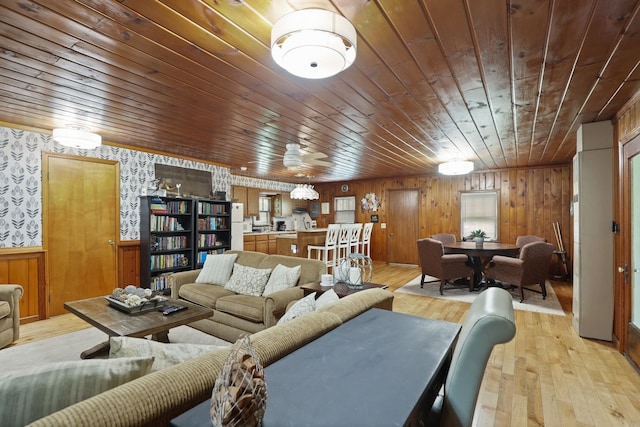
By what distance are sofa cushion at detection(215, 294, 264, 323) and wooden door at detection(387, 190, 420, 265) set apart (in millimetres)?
5457

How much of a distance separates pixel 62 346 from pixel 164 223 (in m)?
2.23

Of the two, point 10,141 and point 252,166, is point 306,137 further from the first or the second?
point 10,141

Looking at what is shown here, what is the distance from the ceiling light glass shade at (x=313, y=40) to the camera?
59.4 inches

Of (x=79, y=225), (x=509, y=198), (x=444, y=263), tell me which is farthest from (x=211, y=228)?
(x=509, y=198)

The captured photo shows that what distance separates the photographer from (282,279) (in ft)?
10.9

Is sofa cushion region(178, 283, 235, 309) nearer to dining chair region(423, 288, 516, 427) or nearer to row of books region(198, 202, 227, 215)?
row of books region(198, 202, 227, 215)

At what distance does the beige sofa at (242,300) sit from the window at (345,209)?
525 centimetres

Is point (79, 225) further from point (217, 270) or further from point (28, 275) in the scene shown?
point (217, 270)

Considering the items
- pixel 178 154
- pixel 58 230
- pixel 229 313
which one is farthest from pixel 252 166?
pixel 229 313

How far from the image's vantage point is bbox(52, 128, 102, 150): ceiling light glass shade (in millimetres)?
3447

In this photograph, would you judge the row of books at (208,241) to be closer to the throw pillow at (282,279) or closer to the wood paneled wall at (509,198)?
the throw pillow at (282,279)

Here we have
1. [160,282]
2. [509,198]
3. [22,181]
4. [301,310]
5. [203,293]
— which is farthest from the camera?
[509,198]

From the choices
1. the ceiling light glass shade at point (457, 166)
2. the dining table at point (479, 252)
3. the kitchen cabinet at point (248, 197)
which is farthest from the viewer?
the kitchen cabinet at point (248, 197)

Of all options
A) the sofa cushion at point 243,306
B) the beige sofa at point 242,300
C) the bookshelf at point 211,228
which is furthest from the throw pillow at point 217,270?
the bookshelf at point 211,228
